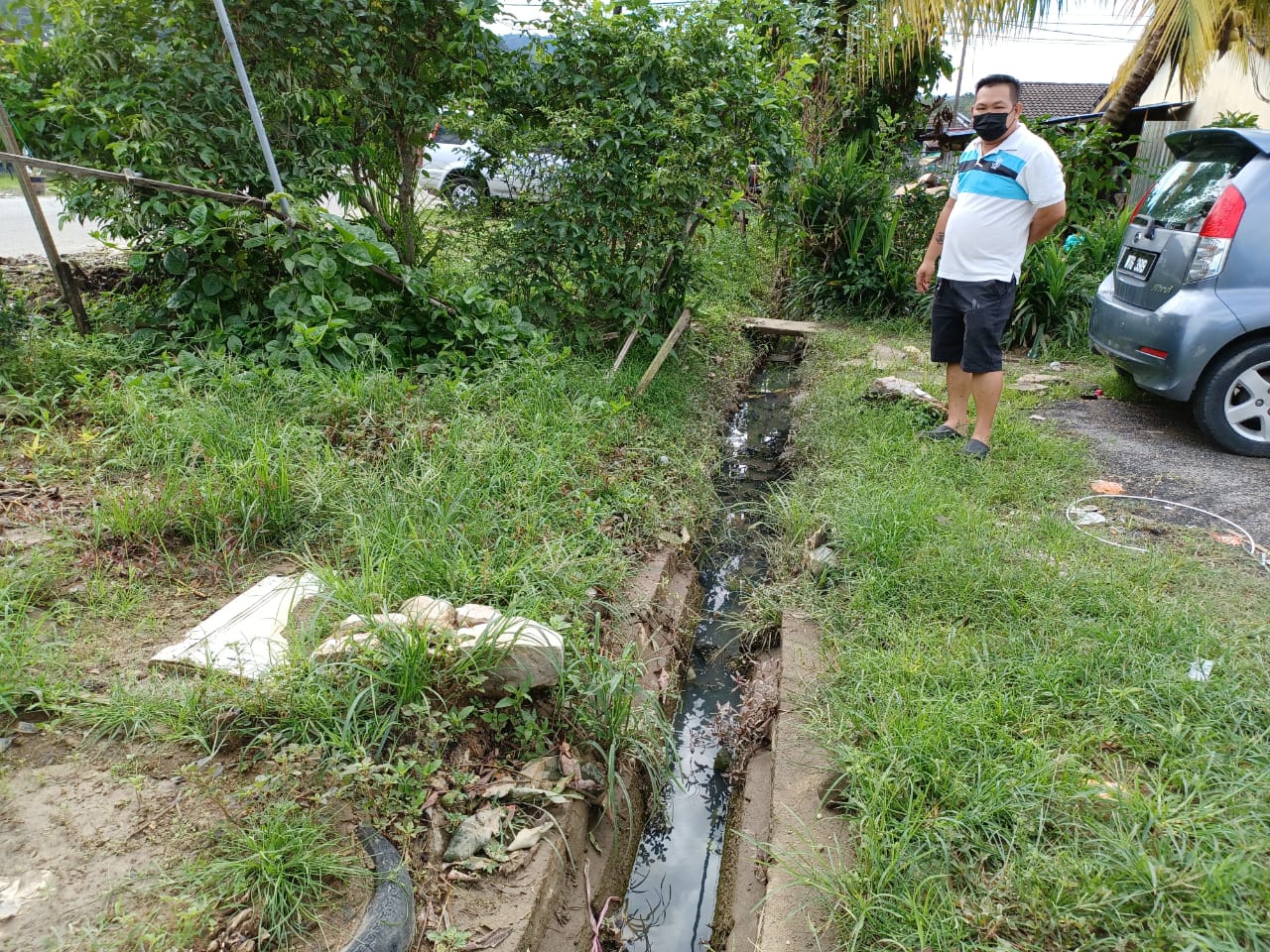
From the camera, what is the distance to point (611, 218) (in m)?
4.38

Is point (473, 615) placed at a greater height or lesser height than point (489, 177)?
lesser

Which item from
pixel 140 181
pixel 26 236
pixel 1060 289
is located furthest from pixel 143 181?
pixel 1060 289

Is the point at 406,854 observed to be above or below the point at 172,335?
below

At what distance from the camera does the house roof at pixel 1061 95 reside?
71.7ft

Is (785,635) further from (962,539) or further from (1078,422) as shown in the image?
(1078,422)

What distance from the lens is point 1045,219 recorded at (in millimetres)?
3543

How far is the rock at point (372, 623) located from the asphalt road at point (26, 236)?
222 inches

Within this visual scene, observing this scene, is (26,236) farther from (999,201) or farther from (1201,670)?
(1201,670)

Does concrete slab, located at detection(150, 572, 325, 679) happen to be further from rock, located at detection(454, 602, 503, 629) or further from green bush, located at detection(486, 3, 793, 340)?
green bush, located at detection(486, 3, 793, 340)

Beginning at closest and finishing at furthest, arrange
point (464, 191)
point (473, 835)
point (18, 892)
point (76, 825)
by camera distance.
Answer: point (18, 892) → point (76, 825) → point (473, 835) → point (464, 191)

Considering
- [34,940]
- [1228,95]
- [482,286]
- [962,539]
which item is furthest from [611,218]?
[1228,95]

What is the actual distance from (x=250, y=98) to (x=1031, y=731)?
4.19 m

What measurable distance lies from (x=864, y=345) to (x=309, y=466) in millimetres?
4492

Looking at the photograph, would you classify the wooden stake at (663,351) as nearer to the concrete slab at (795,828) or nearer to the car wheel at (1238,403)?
the concrete slab at (795,828)
